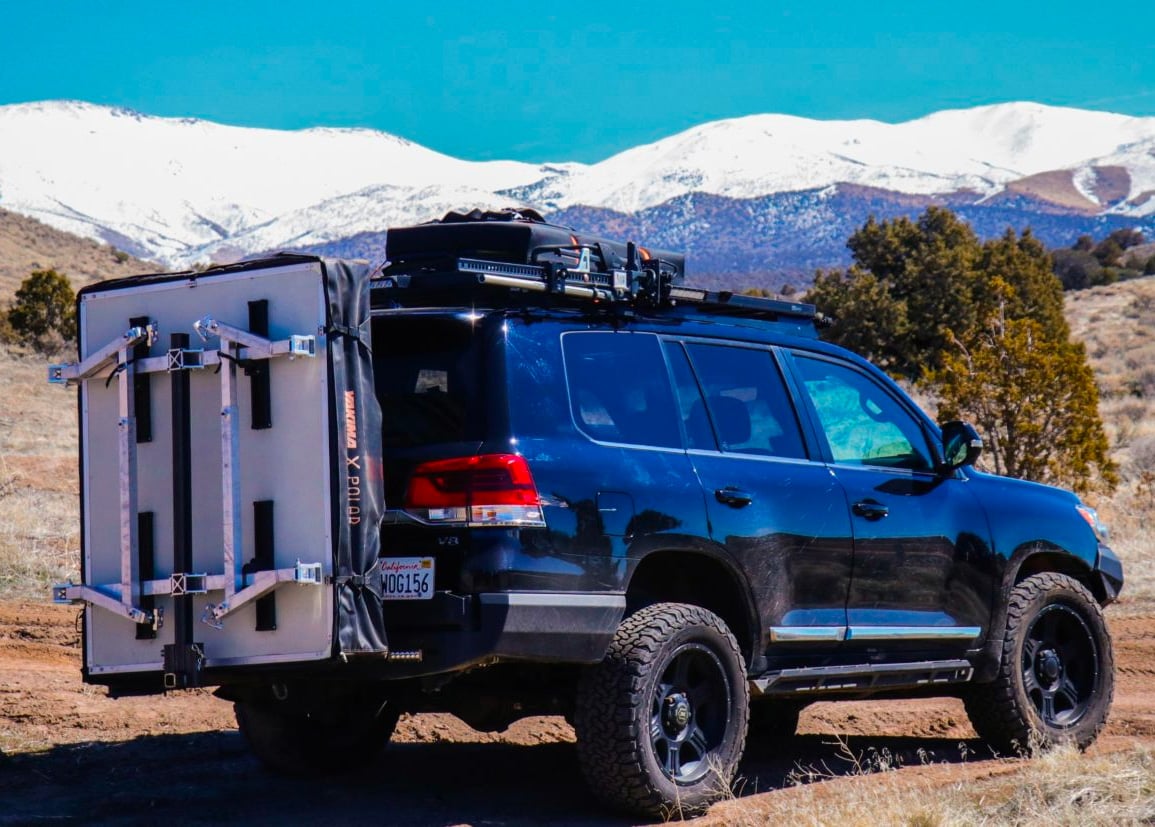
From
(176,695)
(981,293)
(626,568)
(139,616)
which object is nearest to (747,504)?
(626,568)

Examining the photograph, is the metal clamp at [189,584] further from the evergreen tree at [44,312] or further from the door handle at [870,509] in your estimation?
the evergreen tree at [44,312]

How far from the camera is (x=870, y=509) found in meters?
7.58

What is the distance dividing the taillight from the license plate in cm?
17

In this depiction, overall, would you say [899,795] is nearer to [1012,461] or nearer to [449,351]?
[449,351]

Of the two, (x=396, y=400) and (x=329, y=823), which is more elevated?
(x=396, y=400)

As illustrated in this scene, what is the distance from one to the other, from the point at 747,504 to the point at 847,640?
3.01 ft

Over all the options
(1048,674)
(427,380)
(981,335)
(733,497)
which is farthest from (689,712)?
(981,335)

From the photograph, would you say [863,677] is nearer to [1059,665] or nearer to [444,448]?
[1059,665]

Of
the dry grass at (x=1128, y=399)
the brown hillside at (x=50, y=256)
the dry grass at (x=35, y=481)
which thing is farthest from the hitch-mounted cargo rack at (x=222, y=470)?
the brown hillside at (x=50, y=256)

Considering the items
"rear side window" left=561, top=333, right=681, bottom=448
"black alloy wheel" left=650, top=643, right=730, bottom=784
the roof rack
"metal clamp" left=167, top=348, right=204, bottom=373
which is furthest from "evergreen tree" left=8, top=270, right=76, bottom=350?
"black alloy wheel" left=650, top=643, right=730, bottom=784

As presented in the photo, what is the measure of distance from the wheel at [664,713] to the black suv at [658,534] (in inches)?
0.4

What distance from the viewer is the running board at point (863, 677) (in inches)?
282

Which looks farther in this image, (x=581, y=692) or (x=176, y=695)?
(x=176, y=695)

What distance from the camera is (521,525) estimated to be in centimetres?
613
